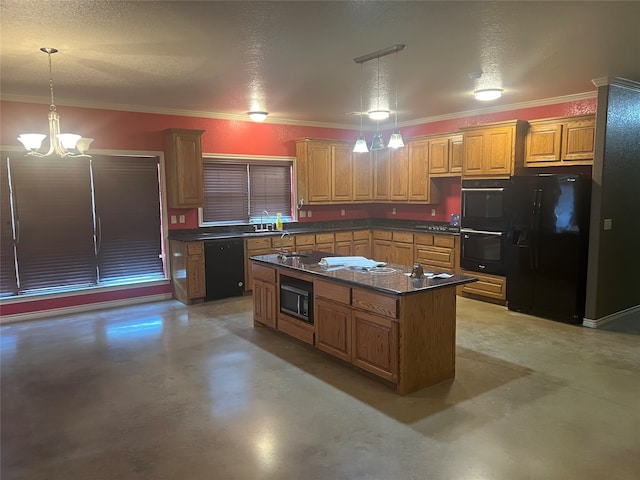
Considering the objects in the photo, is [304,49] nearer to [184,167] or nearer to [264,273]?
[264,273]

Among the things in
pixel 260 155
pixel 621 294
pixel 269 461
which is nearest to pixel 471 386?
pixel 269 461

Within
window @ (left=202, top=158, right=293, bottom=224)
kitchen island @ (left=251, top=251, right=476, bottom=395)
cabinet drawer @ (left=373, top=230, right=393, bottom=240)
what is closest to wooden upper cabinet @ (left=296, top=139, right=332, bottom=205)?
window @ (left=202, top=158, right=293, bottom=224)

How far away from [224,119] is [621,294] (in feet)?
19.3

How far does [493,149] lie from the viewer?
6.03 metres

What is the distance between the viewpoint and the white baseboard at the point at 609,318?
201 inches

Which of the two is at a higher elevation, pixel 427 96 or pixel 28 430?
pixel 427 96

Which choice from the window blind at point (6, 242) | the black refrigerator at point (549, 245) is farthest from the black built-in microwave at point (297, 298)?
the window blind at point (6, 242)

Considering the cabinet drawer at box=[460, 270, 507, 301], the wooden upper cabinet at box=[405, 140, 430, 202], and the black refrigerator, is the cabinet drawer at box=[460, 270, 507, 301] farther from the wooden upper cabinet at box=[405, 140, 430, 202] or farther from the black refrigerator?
the wooden upper cabinet at box=[405, 140, 430, 202]

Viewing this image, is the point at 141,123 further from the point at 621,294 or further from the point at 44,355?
the point at 621,294

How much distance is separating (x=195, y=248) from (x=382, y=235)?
3301mm

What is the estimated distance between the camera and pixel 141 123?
620 cm

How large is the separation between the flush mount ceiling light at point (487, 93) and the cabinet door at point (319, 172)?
9.61 feet

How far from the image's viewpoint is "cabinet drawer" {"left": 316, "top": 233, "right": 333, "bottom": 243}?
7472 mm

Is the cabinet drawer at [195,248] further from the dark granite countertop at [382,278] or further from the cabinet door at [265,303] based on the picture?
the dark granite countertop at [382,278]
